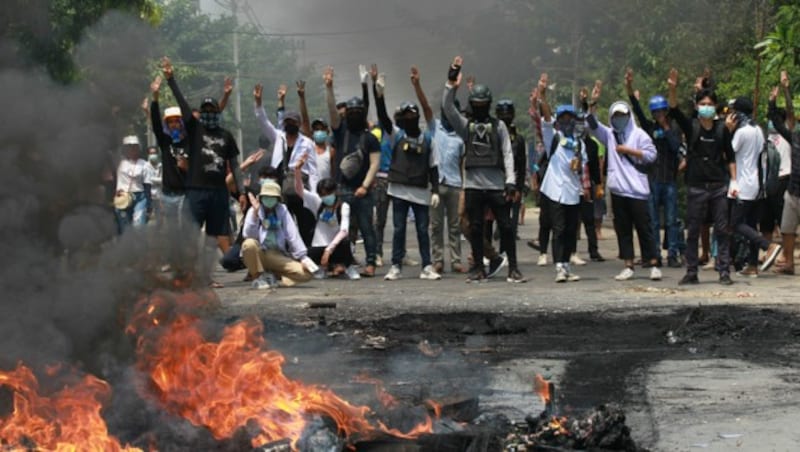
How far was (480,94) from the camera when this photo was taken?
12898mm

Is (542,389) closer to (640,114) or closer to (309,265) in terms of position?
(309,265)

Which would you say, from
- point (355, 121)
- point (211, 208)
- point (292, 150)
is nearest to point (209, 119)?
point (211, 208)

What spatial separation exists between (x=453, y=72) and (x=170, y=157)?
3080 mm

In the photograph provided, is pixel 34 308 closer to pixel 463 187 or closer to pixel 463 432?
pixel 463 432

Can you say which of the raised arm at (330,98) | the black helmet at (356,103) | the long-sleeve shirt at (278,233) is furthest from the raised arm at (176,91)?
the black helmet at (356,103)

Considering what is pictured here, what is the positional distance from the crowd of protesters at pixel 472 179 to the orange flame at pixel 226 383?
18.8 ft

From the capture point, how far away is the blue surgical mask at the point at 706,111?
504 inches

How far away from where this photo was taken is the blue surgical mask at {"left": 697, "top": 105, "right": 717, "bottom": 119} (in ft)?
42.0

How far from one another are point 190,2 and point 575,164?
4.90m

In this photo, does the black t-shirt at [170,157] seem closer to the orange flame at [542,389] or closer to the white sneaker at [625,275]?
the white sneaker at [625,275]

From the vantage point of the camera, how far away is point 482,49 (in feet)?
32.4

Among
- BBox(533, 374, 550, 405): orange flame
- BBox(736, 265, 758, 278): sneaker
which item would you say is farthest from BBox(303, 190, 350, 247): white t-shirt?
BBox(533, 374, 550, 405): orange flame

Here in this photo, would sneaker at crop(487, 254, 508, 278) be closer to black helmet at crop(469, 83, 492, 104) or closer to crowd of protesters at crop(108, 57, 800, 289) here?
crowd of protesters at crop(108, 57, 800, 289)

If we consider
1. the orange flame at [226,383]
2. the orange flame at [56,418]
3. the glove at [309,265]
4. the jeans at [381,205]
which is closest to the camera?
the orange flame at [56,418]
